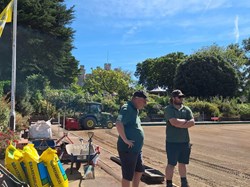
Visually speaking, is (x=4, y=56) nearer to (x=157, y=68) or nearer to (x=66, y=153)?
(x=66, y=153)

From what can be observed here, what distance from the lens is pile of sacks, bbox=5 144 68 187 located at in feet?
16.8

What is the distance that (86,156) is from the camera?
816 centimetres

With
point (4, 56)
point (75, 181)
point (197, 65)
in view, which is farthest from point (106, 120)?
point (197, 65)

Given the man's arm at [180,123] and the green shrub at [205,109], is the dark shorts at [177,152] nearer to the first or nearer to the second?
the man's arm at [180,123]

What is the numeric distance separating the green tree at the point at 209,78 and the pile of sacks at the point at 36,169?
41.9 meters

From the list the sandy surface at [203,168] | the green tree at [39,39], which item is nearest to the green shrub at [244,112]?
the green tree at [39,39]

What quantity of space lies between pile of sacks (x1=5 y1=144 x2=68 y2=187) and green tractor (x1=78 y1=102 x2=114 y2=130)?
1860 cm

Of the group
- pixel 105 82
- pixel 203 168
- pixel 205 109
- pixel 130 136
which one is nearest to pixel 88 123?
pixel 203 168

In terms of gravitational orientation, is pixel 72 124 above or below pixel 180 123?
below

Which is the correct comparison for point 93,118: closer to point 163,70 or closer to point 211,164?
point 211,164

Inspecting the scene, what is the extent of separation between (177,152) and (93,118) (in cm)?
A: 1788

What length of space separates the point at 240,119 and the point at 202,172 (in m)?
31.5

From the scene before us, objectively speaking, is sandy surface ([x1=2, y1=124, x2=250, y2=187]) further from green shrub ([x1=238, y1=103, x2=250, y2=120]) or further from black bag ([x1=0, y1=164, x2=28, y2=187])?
green shrub ([x1=238, y1=103, x2=250, y2=120])

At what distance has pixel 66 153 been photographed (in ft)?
30.3
